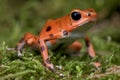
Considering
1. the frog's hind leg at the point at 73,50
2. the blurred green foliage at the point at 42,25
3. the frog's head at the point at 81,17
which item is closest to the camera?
the blurred green foliage at the point at 42,25

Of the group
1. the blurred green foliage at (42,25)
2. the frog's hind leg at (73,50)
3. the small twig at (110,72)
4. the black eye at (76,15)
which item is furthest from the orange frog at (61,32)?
the frog's hind leg at (73,50)

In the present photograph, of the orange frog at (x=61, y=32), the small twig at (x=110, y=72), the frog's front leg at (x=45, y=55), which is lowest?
the small twig at (x=110, y=72)

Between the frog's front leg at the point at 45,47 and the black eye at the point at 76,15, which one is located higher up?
the black eye at the point at 76,15

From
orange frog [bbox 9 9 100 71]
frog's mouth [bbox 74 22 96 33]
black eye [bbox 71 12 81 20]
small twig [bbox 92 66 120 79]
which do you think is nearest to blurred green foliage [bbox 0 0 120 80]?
small twig [bbox 92 66 120 79]

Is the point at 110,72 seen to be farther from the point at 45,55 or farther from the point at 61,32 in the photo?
the point at 61,32

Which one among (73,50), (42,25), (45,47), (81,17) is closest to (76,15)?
(81,17)

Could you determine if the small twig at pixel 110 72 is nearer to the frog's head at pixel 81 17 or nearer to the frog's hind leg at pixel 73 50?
the frog's head at pixel 81 17

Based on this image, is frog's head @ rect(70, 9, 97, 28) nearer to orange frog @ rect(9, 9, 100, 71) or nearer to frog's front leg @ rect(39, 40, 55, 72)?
orange frog @ rect(9, 9, 100, 71)

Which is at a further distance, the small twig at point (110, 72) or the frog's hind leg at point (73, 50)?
the frog's hind leg at point (73, 50)
